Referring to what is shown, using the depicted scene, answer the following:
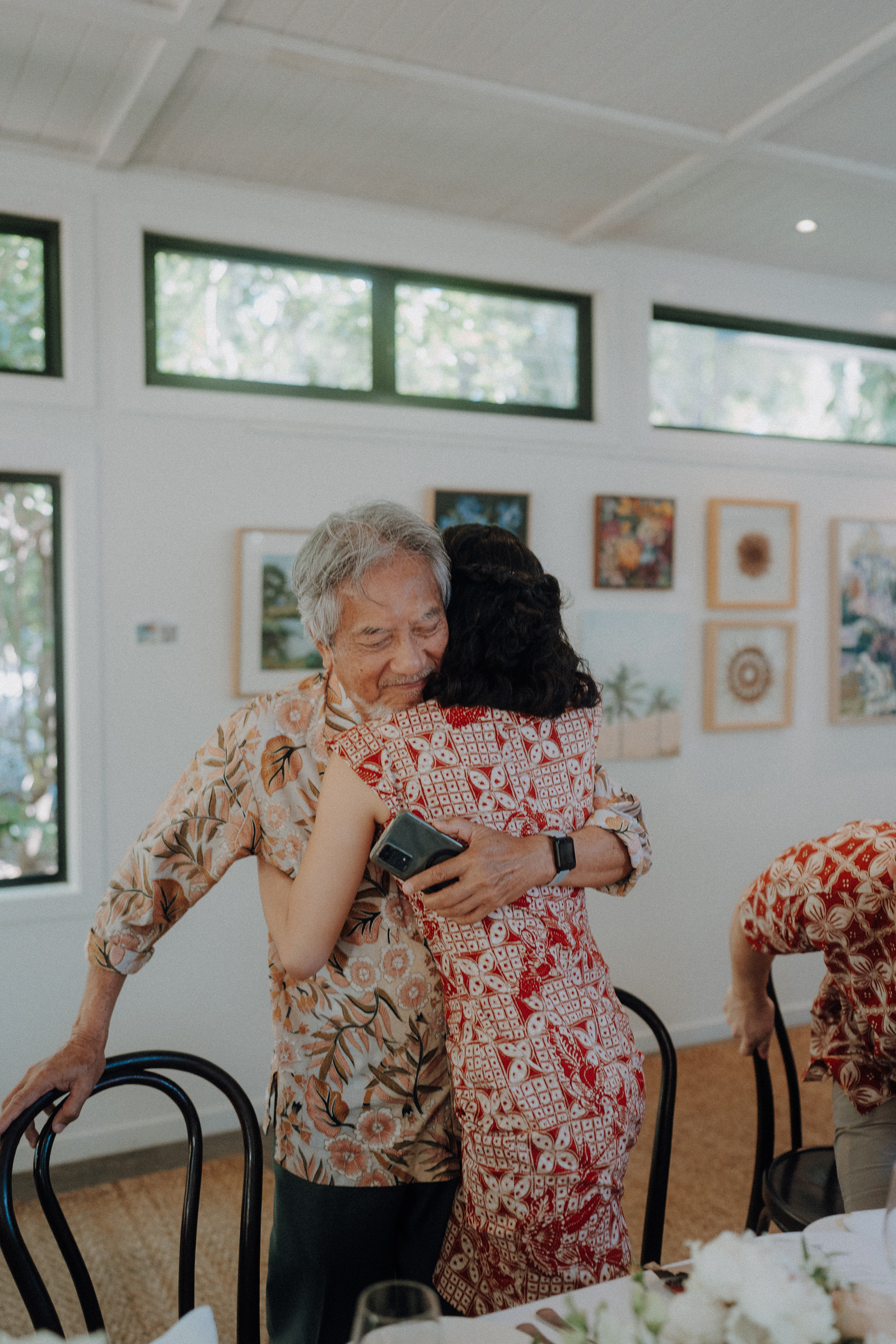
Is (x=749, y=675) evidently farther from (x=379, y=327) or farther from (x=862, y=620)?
(x=379, y=327)

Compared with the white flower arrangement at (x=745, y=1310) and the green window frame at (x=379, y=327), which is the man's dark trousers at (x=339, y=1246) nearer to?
the white flower arrangement at (x=745, y=1310)

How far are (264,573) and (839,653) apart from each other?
2.48m

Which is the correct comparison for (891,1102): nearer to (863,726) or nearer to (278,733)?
(278,733)

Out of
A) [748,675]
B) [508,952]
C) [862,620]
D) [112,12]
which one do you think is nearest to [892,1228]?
[508,952]

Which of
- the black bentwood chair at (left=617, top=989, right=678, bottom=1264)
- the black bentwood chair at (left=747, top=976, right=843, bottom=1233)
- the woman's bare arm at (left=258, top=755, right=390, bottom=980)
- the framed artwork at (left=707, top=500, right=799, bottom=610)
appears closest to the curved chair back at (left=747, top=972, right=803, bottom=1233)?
the black bentwood chair at (left=747, top=976, right=843, bottom=1233)

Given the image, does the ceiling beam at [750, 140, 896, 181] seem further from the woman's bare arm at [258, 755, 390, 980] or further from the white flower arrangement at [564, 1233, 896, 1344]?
the white flower arrangement at [564, 1233, 896, 1344]

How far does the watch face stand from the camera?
127cm

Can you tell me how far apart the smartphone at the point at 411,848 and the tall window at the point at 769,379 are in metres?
3.10

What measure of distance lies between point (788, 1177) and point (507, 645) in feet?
4.31

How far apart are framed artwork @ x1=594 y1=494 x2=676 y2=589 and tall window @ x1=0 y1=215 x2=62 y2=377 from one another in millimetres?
1944

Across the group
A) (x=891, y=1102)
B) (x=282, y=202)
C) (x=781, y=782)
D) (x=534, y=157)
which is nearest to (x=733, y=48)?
(x=534, y=157)

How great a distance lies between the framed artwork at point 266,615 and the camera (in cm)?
329

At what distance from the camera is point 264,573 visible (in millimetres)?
3320

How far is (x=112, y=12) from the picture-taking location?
2164 millimetres
